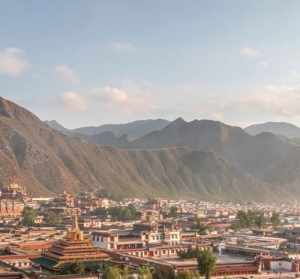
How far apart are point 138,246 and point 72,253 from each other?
1508 cm

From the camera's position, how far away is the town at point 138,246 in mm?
47594

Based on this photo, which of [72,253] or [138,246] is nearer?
[72,253]

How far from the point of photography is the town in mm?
47594

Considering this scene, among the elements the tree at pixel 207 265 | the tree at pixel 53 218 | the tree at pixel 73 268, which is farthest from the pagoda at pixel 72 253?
the tree at pixel 53 218

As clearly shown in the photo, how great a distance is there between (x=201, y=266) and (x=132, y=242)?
65.2 ft

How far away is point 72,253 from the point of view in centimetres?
5019

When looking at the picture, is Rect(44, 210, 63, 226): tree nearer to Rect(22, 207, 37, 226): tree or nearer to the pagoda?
Rect(22, 207, 37, 226): tree

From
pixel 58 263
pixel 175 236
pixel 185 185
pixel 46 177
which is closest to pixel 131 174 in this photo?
pixel 185 185

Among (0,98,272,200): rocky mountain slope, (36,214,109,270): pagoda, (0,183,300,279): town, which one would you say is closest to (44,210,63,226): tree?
(0,183,300,279): town

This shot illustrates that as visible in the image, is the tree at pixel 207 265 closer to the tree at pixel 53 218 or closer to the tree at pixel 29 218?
the tree at pixel 53 218

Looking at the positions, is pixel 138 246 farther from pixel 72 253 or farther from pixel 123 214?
pixel 123 214

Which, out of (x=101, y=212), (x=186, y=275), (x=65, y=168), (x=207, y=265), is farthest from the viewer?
(x=65, y=168)

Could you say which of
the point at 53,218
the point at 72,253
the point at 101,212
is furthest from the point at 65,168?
the point at 72,253

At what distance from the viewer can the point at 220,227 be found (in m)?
90.4
